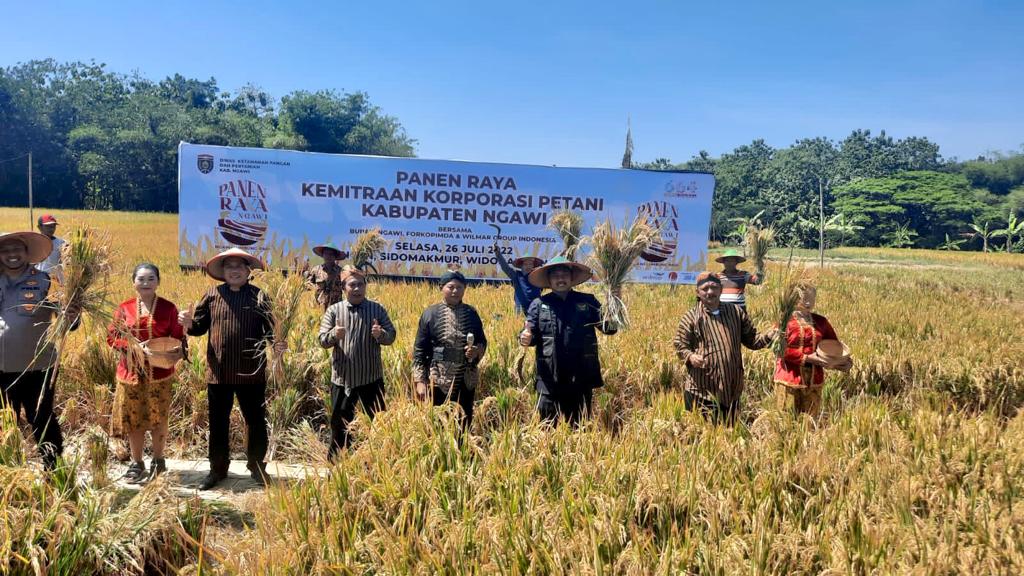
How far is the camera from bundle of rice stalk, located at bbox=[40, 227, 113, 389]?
339 cm

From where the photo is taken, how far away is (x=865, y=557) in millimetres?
2225

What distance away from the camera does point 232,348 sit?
4.20 metres

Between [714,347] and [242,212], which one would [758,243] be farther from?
[242,212]

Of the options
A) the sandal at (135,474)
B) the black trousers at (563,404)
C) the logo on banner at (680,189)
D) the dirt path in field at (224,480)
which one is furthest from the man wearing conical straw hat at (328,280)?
the logo on banner at (680,189)

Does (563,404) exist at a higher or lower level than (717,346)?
lower

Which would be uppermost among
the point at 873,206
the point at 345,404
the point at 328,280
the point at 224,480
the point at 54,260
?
the point at 873,206

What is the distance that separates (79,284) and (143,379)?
1.01 metres

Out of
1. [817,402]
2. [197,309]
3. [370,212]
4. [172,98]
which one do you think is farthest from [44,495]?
[172,98]

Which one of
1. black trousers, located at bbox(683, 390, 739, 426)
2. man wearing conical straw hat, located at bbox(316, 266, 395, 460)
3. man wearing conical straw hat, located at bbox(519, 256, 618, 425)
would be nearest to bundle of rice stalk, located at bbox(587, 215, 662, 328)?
man wearing conical straw hat, located at bbox(519, 256, 618, 425)

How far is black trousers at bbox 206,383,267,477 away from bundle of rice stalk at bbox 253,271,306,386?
0.80 ft

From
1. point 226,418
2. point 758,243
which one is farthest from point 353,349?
point 758,243

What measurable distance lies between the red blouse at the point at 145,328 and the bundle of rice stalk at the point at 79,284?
39cm

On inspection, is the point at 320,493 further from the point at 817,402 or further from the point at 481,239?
the point at 481,239

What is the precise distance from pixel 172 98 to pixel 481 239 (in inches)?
2753
